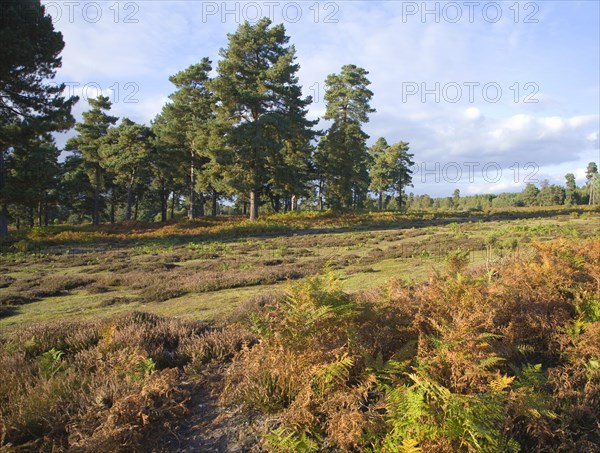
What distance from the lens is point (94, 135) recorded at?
43.0 m

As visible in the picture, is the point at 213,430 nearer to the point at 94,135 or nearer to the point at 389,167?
the point at 94,135

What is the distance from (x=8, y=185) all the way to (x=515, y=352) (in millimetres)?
28894

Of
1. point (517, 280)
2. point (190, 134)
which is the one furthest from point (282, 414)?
point (190, 134)

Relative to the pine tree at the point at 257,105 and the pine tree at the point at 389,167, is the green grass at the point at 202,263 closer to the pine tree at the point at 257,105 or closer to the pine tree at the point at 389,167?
the pine tree at the point at 257,105

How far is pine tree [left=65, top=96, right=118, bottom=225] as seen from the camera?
42.0m

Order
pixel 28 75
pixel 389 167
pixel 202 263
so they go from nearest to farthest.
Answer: pixel 202 263 → pixel 28 75 → pixel 389 167

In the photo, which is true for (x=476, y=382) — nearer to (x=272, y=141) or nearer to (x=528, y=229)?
(x=528, y=229)

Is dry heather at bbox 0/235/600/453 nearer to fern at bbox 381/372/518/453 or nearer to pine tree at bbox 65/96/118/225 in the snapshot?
fern at bbox 381/372/518/453

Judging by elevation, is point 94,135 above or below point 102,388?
above

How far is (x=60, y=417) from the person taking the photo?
10.2 feet

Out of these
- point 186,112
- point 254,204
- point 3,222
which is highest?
point 186,112

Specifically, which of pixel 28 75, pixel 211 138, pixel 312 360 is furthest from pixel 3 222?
pixel 312 360

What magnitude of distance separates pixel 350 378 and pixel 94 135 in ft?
159

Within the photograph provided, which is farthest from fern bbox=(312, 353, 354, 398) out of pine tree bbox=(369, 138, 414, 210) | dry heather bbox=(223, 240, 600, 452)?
pine tree bbox=(369, 138, 414, 210)
